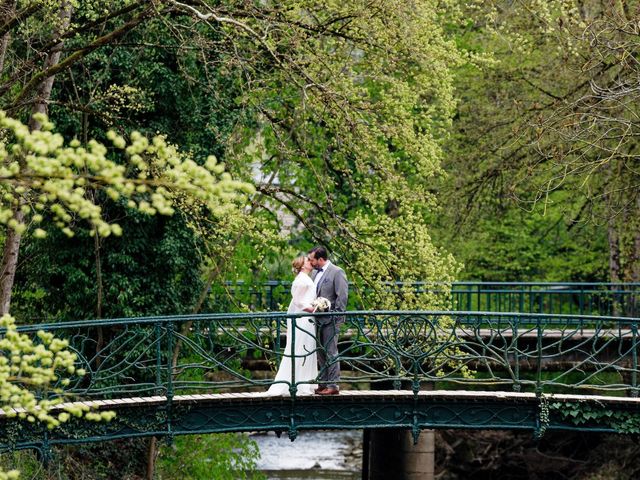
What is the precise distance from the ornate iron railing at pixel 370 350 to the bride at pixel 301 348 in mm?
156

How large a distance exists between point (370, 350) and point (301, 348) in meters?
1.58

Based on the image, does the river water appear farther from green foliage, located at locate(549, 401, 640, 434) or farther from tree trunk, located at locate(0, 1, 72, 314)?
green foliage, located at locate(549, 401, 640, 434)

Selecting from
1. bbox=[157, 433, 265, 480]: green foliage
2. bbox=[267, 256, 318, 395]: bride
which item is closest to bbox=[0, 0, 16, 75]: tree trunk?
bbox=[267, 256, 318, 395]: bride

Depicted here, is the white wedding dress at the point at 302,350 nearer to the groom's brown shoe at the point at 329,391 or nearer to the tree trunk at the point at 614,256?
the groom's brown shoe at the point at 329,391

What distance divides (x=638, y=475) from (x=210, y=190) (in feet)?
65.7

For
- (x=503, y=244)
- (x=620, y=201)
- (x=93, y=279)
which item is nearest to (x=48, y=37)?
Answer: (x=93, y=279)

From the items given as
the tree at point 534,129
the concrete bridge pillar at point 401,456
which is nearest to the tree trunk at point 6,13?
the tree at point 534,129

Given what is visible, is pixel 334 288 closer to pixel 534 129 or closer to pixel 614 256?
pixel 534 129

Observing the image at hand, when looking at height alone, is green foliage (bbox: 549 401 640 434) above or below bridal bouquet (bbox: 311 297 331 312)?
below

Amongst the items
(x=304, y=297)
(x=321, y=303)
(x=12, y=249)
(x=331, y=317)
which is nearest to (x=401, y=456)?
(x=331, y=317)

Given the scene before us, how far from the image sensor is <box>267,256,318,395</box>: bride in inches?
571

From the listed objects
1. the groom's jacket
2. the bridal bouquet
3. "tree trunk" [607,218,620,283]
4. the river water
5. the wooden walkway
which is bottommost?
the river water

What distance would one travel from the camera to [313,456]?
2975 cm

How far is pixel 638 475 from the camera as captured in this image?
24.5 metres
